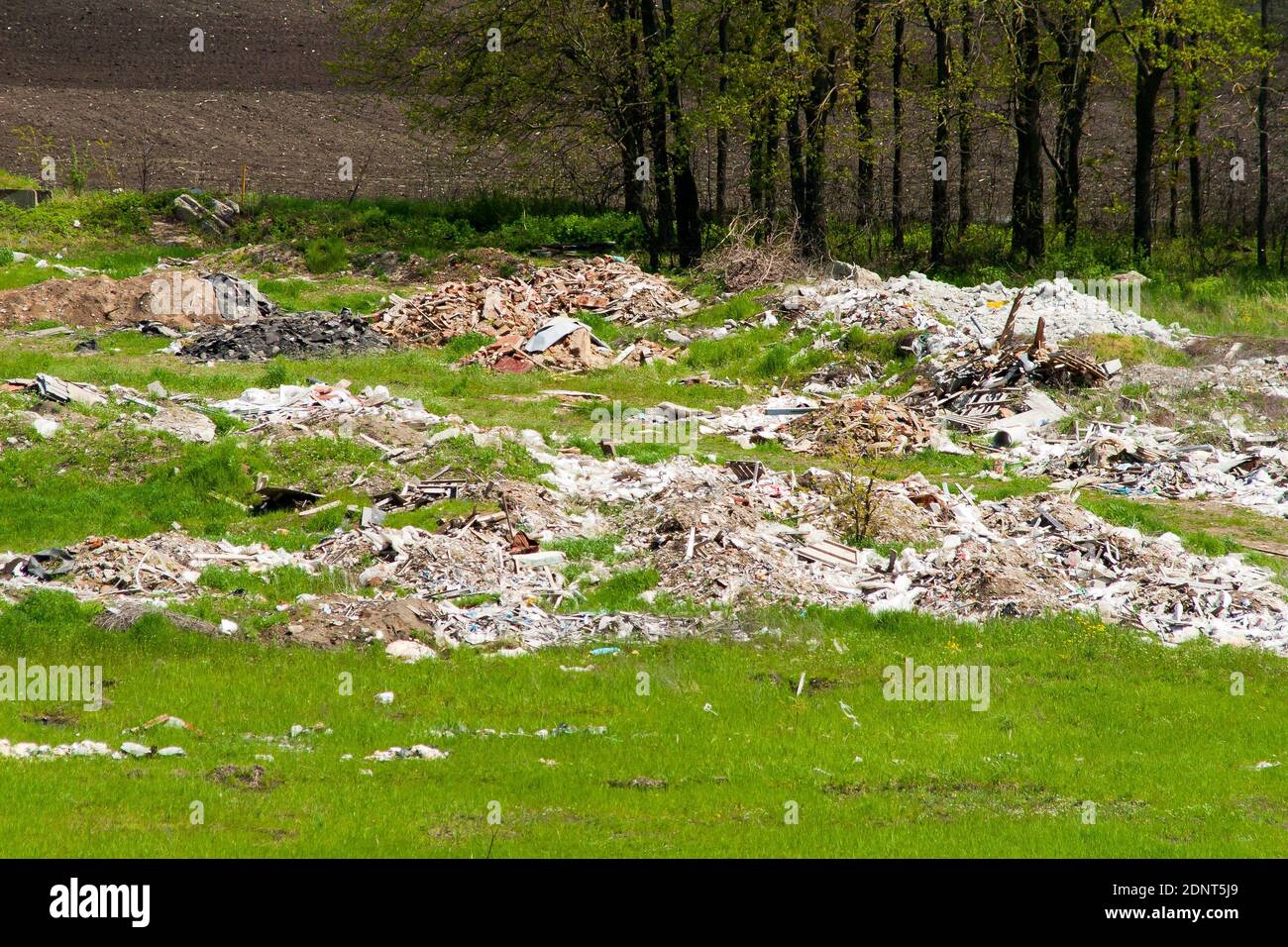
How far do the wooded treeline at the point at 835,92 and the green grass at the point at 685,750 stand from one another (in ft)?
68.9

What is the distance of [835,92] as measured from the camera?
33.4 metres

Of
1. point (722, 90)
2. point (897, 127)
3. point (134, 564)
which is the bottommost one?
point (134, 564)

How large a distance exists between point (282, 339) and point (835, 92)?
15276 millimetres

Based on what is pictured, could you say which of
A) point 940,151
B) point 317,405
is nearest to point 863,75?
point 940,151

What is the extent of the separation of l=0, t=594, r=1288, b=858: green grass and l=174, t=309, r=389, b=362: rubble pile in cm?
1320

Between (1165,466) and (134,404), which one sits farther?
(134,404)

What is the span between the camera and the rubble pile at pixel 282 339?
26.2 metres

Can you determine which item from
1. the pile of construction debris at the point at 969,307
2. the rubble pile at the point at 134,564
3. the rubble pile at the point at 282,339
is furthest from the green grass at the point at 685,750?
the rubble pile at the point at 282,339

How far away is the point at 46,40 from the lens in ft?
179

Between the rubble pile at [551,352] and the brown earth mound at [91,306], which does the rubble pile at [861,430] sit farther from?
the brown earth mound at [91,306]

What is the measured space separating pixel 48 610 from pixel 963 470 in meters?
12.7

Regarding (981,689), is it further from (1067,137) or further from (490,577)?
(1067,137)

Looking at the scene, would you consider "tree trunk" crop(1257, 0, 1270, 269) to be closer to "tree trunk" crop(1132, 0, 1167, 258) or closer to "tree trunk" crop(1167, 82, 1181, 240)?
"tree trunk" crop(1167, 82, 1181, 240)

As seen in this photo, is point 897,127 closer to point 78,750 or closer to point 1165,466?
point 1165,466
